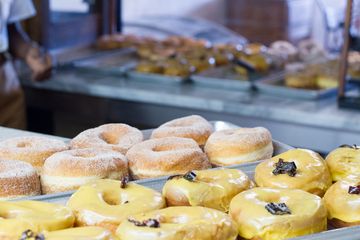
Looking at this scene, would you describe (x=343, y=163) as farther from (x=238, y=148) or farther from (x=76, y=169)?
(x=76, y=169)

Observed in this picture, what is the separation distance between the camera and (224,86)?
345 centimetres

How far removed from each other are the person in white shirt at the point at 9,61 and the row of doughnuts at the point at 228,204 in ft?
7.20

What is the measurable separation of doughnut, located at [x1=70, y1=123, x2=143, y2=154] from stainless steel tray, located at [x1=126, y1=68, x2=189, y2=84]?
1710 millimetres

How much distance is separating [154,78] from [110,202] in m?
2.34

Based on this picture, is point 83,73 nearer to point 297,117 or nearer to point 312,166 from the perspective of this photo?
point 297,117

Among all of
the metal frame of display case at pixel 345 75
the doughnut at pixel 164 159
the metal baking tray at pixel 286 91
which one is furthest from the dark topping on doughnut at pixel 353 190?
→ the metal baking tray at pixel 286 91

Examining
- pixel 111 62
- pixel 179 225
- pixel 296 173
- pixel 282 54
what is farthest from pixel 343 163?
pixel 111 62

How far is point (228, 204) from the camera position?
132cm

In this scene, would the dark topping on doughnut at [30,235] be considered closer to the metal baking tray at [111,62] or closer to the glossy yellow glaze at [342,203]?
the glossy yellow glaze at [342,203]

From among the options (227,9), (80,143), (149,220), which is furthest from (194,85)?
(227,9)

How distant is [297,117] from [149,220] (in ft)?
6.59

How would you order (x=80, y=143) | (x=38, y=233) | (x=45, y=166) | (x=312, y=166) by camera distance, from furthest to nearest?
(x=80, y=143) → (x=45, y=166) → (x=312, y=166) → (x=38, y=233)

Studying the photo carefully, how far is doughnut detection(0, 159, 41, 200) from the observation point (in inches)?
56.2

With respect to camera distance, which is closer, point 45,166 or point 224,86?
point 45,166
